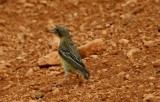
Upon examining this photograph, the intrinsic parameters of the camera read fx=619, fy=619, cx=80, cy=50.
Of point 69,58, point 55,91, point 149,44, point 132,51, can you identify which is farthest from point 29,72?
point 149,44

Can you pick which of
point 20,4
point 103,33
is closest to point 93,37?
point 103,33

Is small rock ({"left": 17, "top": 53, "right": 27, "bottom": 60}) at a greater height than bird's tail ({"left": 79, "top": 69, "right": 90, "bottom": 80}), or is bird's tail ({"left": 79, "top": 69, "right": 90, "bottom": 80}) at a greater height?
small rock ({"left": 17, "top": 53, "right": 27, "bottom": 60})

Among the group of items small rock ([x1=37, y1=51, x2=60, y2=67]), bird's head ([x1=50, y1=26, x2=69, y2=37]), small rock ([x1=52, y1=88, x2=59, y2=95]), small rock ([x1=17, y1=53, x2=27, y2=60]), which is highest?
bird's head ([x1=50, y1=26, x2=69, y2=37])

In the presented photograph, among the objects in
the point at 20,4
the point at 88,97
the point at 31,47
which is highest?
the point at 20,4

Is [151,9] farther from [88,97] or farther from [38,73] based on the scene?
[88,97]

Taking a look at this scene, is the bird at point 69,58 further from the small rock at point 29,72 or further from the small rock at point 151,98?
the small rock at point 151,98

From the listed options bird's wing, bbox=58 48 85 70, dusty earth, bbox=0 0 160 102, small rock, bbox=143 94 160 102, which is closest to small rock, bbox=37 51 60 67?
dusty earth, bbox=0 0 160 102

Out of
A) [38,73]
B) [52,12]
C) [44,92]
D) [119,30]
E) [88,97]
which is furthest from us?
[52,12]

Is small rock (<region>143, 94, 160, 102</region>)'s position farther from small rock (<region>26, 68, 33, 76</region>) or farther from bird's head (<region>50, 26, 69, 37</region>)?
small rock (<region>26, 68, 33, 76</region>)

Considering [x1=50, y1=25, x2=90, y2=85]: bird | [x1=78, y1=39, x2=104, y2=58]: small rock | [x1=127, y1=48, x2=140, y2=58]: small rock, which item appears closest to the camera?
[x1=50, y1=25, x2=90, y2=85]: bird
